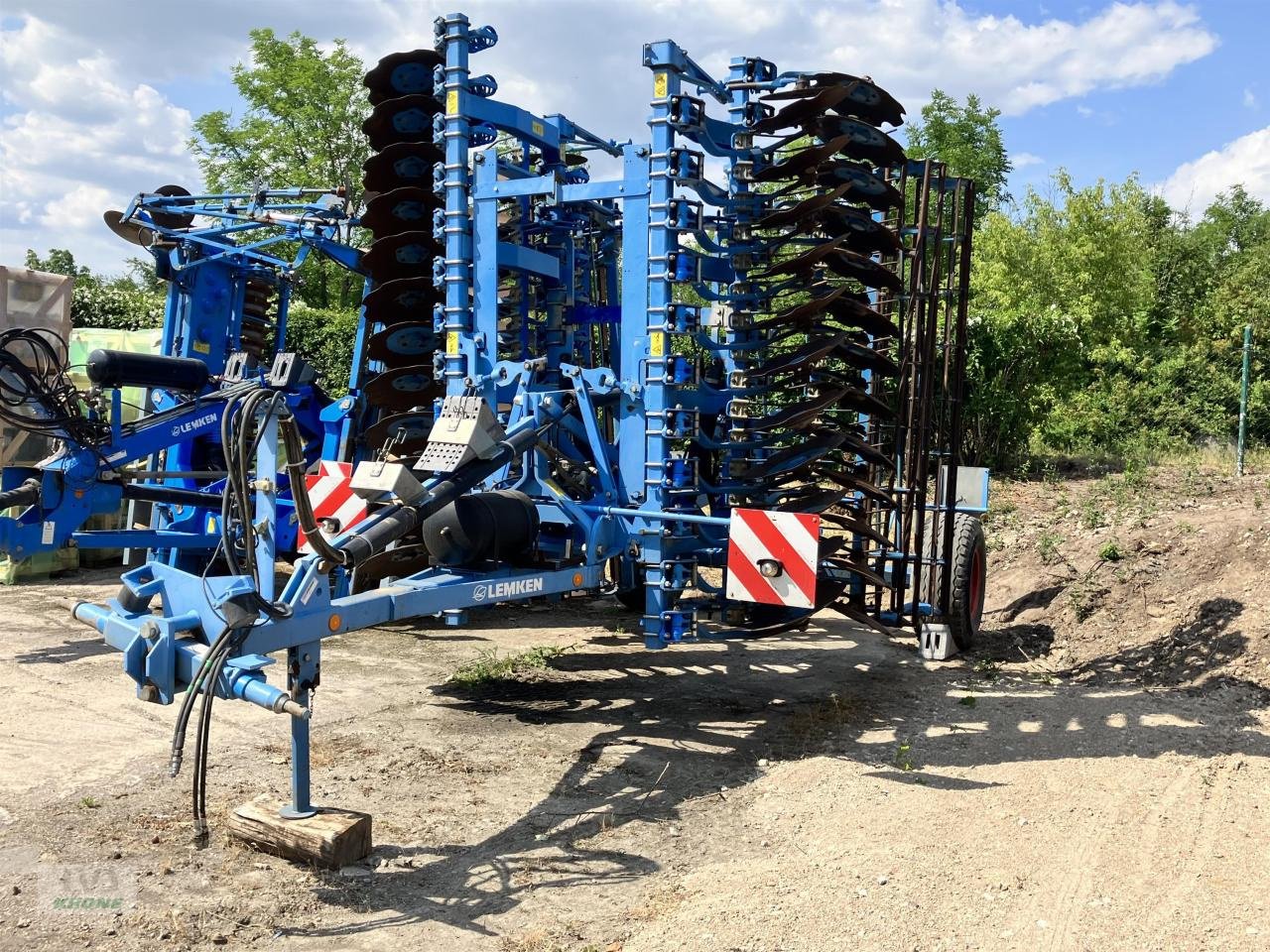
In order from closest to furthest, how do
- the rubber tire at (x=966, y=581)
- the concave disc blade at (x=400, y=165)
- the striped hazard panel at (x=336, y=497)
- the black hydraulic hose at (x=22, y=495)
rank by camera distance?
the striped hazard panel at (x=336, y=497) → the black hydraulic hose at (x=22, y=495) → the rubber tire at (x=966, y=581) → the concave disc blade at (x=400, y=165)

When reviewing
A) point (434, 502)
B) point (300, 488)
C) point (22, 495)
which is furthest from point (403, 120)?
point (300, 488)

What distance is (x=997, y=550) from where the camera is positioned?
10.6 m

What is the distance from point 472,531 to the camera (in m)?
5.67

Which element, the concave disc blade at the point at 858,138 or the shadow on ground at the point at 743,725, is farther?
the concave disc blade at the point at 858,138

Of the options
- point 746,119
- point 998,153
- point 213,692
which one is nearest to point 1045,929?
point 213,692

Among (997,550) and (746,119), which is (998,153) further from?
(746,119)

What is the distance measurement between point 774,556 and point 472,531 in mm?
1530

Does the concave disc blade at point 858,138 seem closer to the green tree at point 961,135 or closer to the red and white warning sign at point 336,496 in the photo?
the red and white warning sign at point 336,496

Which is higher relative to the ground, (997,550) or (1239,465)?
(1239,465)

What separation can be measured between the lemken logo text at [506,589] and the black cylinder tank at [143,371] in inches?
160

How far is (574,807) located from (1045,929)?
219 cm

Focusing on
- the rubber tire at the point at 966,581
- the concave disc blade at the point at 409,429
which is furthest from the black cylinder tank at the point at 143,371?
the rubber tire at the point at 966,581

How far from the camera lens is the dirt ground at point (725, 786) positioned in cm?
400

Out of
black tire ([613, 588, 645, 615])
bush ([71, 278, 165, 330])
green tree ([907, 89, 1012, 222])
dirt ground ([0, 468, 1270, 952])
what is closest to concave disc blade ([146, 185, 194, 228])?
dirt ground ([0, 468, 1270, 952])
